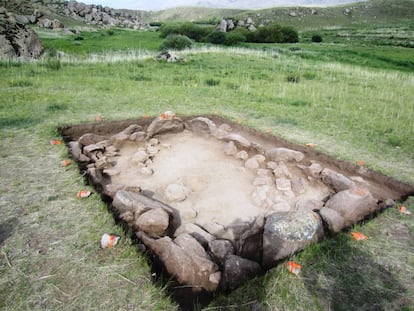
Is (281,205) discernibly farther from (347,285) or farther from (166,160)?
(166,160)

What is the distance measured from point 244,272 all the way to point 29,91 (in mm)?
7572

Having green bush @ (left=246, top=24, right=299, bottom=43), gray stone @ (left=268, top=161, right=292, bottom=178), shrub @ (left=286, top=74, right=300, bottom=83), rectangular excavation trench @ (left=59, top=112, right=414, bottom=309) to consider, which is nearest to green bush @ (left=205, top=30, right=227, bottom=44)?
green bush @ (left=246, top=24, right=299, bottom=43)

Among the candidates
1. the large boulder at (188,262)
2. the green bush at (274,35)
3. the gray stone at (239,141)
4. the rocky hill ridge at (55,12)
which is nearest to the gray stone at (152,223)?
the large boulder at (188,262)

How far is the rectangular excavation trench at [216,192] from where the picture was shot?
7.39 ft

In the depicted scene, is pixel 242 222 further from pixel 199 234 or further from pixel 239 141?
pixel 239 141

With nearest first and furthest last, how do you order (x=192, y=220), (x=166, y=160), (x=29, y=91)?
(x=192, y=220) → (x=166, y=160) → (x=29, y=91)

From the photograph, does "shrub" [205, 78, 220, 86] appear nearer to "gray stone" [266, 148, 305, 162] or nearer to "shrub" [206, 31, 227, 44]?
"gray stone" [266, 148, 305, 162]

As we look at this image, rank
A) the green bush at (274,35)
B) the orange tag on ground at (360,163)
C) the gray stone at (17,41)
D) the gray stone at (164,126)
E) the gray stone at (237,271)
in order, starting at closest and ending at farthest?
the gray stone at (237,271), the orange tag on ground at (360,163), the gray stone at (164,126), the gray stone at (17,41), the green bush at (274,35)

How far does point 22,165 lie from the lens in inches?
134

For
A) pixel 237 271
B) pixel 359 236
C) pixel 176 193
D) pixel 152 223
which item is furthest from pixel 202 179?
pixel 359 236

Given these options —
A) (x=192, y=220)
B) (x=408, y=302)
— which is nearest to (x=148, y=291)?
(x=192, y=220)

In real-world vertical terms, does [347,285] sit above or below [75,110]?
below

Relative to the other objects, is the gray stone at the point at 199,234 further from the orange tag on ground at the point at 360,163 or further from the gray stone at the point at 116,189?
the orange tag on ground at the point at 360,163

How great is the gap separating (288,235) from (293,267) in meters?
0.31
